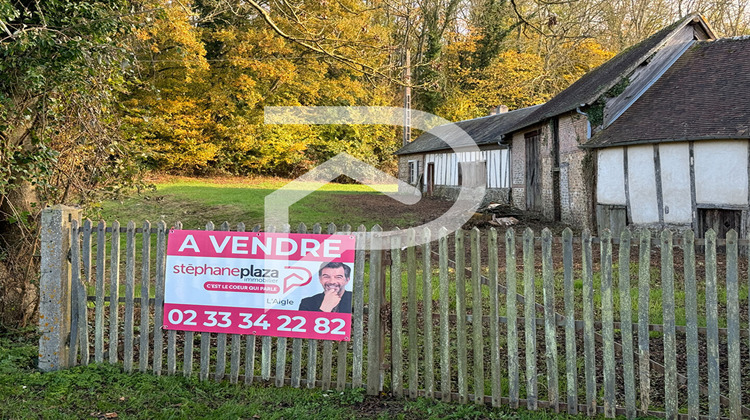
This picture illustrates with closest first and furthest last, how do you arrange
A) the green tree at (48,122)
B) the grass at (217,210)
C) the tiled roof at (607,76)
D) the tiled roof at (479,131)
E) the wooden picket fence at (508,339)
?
the wooden picket fence at (508,339), the green tree at (48,122), the grass at (217,210), the tiled roof at (607,76), the tiled roof at (479,131)

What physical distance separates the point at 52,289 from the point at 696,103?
1401 cm

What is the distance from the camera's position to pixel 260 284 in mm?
4852

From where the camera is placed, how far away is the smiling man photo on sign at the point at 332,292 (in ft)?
15.4

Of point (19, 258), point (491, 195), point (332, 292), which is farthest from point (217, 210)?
point (332, 292)

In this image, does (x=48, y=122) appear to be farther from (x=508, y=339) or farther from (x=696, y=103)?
(x=696, y=103)

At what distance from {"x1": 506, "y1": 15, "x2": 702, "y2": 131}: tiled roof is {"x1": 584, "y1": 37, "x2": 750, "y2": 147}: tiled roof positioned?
87 centimetres

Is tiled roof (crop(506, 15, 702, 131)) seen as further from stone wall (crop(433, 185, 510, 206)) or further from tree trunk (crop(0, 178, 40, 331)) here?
tree trunk (crop(0, 178, 40, 331))

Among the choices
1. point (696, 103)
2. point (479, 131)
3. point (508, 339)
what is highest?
point (479, 131)

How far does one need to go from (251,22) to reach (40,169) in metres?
25.8

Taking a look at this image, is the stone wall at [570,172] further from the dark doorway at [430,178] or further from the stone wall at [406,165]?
the stone wall at [406,165]

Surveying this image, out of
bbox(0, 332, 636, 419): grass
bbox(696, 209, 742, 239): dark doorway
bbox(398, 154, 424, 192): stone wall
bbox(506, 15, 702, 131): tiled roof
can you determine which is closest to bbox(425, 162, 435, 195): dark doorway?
bbox(398, 154, 424, 192): stone wall

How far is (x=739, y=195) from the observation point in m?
12.1

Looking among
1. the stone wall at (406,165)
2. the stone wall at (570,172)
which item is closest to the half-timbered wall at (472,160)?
the stone wall at (406,165)

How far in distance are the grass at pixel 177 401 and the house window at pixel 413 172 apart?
1075 inches
